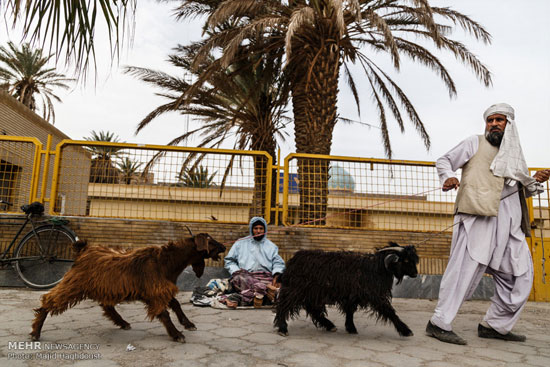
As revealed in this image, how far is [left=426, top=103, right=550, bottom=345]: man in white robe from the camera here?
3.57 metres

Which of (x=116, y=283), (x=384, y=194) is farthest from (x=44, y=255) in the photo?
(x=384, y=194)

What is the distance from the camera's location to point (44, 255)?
19.0 ft

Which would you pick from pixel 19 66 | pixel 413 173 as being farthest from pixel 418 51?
pixel 19 66

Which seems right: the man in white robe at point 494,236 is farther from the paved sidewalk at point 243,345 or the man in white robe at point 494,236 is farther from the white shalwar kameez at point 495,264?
the paved sidewalk at point 243,345

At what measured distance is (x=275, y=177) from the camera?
6.63 m

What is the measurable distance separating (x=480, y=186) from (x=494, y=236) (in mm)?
461

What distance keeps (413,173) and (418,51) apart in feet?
17.2

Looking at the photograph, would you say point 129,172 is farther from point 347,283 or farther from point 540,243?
point 540,243

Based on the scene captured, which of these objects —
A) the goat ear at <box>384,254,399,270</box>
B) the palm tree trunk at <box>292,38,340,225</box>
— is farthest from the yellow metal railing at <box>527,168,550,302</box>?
the palm tree trunk at <box>292,38,340,225</box>

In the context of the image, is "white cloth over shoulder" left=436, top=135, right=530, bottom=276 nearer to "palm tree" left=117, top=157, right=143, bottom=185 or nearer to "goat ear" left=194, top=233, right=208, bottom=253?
"goat ear" left=194, top=233, right=208, bottom=253

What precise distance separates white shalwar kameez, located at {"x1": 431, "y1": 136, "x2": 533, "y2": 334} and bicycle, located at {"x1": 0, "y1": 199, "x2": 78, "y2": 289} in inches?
194

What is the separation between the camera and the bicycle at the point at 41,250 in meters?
5.77

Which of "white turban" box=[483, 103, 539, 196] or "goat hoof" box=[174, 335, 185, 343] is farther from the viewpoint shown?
"white turban" box=[483, 103, 539, 196]

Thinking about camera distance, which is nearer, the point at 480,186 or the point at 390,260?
the point at 390,260
